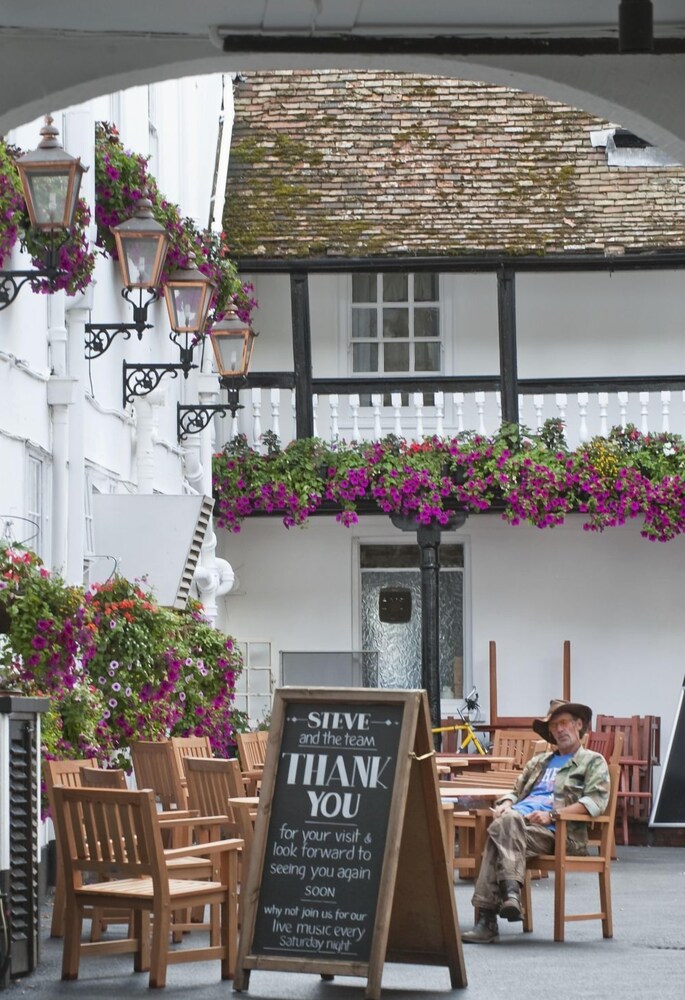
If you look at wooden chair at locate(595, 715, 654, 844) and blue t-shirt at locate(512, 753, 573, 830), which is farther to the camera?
wooden chair at locate(595, 715, 654, 844)

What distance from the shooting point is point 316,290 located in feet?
63.2

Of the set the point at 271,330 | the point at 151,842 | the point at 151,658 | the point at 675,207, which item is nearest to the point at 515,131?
the point at 675,207

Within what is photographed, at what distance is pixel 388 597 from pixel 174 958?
39.1 feet

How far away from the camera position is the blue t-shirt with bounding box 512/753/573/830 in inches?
356

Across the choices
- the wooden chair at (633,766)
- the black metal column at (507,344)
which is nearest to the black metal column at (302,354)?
the black metal column at (507,344)

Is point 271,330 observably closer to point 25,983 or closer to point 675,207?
point 675,207

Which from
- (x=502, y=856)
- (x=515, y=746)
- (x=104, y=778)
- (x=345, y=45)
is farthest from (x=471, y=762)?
(x=345, y=45)

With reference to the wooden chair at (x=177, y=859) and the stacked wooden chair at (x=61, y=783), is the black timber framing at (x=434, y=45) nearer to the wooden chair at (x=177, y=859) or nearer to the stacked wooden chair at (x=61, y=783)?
the wooden chair at (x=177, y=859)

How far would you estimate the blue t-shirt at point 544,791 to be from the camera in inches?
356

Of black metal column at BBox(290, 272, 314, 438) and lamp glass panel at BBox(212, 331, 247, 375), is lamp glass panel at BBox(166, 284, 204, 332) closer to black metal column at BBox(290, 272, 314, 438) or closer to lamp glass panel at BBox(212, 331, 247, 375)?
lamp glass panel at BBox(212, 331, 247, 375)

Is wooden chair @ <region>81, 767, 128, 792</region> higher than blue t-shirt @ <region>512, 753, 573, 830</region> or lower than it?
higher

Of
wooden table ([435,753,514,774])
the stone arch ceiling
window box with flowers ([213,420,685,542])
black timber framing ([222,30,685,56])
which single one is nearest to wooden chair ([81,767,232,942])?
the stone arch ceiling

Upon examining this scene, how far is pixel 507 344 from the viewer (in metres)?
17.3

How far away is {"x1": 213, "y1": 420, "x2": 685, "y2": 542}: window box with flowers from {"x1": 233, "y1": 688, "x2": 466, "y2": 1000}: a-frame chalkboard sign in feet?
31.2
